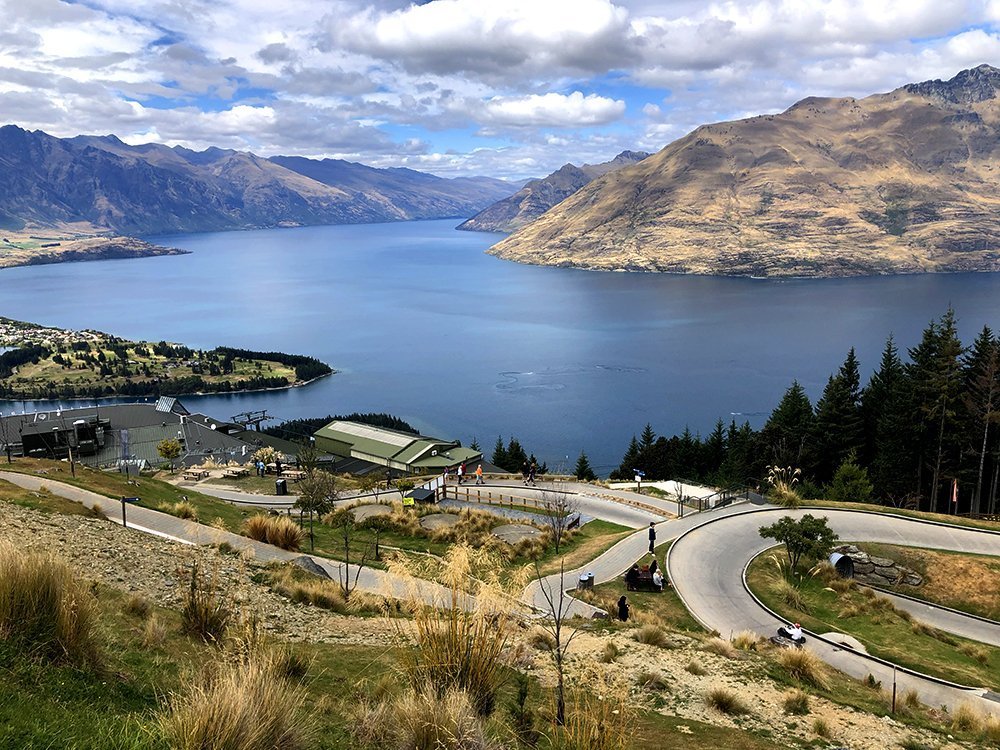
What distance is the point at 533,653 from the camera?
11000mm

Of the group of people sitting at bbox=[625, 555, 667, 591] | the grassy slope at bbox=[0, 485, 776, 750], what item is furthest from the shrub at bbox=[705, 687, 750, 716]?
the group of people sitting at bbox=[625, 555, 667, 591]

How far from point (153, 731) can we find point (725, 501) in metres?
32.1

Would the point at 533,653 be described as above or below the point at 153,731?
below

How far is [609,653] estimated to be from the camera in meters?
12.4

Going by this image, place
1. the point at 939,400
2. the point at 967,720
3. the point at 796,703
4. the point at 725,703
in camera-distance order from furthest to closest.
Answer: the point at 939,400 < the point at 967,720 < the point at 796,703 < the point at 725,703

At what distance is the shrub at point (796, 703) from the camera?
10.7m

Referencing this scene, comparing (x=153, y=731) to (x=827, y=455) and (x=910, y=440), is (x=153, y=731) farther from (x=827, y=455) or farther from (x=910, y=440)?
(x=827, y=455)

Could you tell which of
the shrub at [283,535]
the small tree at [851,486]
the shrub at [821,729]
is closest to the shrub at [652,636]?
the shrub at [821,729]

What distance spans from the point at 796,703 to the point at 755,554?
15651mm

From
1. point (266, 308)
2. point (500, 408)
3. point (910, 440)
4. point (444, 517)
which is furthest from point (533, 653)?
point (266, 308)

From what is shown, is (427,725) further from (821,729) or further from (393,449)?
(393,449)

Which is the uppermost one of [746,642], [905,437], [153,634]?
[153,634]

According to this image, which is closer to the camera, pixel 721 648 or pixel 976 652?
pixel 721 648

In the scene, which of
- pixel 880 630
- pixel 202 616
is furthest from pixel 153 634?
pixel 880 630
